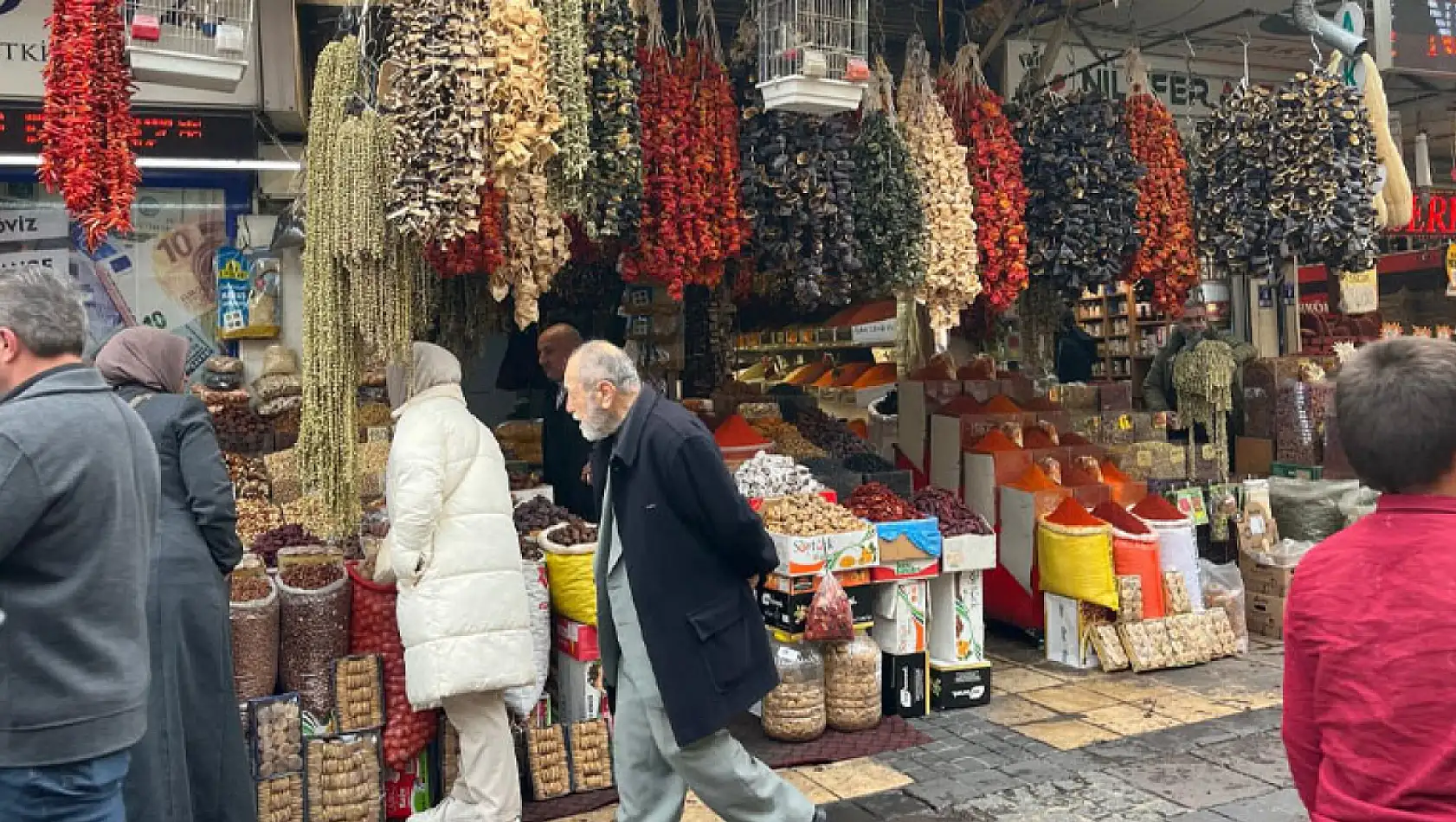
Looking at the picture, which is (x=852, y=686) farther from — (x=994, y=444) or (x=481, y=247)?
(x=481, y=247)

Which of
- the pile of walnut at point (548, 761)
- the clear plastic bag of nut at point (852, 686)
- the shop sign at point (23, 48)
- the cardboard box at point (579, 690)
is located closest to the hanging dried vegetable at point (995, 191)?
the clear plastic bag of nut at point (852, 686)

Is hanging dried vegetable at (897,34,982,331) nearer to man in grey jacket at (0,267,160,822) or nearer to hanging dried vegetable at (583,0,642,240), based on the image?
hanging dried vegetable at (583,0,642,240)

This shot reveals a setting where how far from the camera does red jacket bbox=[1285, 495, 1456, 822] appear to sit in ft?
5.43

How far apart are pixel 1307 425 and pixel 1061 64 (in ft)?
9.62

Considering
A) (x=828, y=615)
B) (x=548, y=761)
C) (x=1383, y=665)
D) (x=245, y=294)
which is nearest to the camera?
(x=1383, y=665)

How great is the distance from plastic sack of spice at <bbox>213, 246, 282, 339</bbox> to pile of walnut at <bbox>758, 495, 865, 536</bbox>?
119 inches

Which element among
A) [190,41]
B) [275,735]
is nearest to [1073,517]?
[275,735]

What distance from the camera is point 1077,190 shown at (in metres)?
5.34

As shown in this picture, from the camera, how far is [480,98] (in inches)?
148

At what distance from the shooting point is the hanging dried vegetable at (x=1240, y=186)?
17.9 feet

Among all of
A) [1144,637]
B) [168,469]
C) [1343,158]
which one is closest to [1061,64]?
[1343,158]

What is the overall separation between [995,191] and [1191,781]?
2.69m

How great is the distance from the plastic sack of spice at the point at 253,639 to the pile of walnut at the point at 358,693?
232 millimetres

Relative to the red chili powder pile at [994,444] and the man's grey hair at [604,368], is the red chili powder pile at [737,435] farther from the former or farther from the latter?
the man's grey hair at [604,368]
